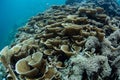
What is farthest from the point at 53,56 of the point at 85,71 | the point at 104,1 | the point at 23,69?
the point at 104,1

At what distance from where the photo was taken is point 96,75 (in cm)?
325

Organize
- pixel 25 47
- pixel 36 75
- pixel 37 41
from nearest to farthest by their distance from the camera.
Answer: pixel 36 75 < pixel 25 47 < pixel 37 41

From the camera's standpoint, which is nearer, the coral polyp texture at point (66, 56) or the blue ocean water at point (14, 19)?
the coral polyp texture at point (66, 56)

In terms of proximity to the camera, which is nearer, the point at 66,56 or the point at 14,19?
the point at 66,56

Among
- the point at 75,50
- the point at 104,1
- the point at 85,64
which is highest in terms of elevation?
the point at 104,1

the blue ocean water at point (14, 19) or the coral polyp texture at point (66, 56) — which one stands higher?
the blue ocean water at point (14, 19)

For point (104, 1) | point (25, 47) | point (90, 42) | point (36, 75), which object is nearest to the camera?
point (36, 75)

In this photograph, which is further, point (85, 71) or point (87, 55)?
point (87, 55)

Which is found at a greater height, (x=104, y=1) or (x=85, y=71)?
(x=104, y=1)

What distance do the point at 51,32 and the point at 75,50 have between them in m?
1.13

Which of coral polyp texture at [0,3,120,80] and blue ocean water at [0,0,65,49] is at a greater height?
blue ocean water at [0,0,65,49]

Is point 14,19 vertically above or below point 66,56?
above

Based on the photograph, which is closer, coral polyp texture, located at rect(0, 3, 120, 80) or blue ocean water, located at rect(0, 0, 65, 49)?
coral polyp texture, located at rect(0, 3, 120, 80)

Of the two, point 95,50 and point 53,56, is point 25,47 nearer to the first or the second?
point 53,56
